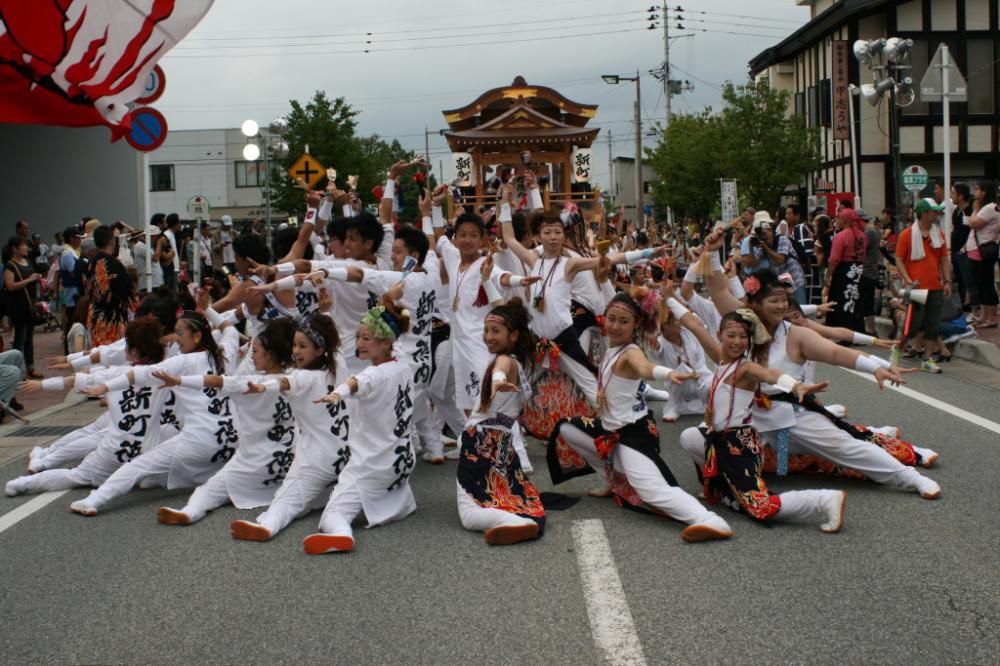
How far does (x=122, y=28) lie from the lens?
211 inches

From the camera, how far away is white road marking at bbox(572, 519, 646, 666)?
4.00m

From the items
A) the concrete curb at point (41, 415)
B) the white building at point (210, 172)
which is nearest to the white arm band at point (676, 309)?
the concrete curb at point (41, 415)

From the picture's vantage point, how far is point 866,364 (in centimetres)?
559

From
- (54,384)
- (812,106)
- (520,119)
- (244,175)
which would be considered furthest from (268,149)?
(244,175)

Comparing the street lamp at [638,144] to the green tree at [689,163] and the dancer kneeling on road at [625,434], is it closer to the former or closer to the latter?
the green tree at [689,163]

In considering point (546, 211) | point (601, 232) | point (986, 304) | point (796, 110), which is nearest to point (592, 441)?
point (546, 211)

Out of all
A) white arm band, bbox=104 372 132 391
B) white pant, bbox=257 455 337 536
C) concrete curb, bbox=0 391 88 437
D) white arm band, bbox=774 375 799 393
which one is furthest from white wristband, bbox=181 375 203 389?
concrete curb, bbox=0 391 88 437

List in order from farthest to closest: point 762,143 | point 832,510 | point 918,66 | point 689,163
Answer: point 689,163 < point 762,143 < point 918,66 < point 832,510

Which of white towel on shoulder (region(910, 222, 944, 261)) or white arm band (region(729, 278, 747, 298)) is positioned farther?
white towel on shoulder (region(910, 222, 944, 261))

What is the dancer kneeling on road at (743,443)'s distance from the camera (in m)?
5.50

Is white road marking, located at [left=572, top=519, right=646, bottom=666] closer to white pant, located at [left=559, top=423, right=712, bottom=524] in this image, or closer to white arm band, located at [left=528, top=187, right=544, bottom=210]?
white pant, located at [left=559, top=423, right=712, bottom=524]

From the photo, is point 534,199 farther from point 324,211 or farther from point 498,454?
point 498,454

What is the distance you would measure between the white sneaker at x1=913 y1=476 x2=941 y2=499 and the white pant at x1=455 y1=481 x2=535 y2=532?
2.41m

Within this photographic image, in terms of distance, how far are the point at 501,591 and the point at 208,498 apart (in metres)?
2.37
